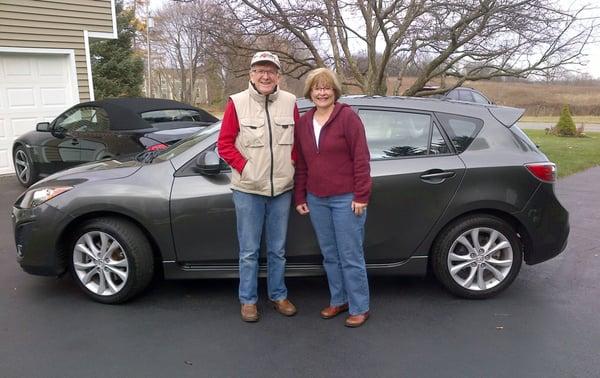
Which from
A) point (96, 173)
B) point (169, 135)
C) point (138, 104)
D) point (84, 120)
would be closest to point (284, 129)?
point (96, 173)

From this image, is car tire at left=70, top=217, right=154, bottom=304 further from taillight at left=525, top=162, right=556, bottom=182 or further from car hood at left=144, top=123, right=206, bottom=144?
car hood at left=144, top=123, right=206, bottom=144

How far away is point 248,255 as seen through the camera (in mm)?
3479

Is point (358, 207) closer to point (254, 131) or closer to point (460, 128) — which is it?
point (254, 131)

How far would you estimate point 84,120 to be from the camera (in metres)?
7.72

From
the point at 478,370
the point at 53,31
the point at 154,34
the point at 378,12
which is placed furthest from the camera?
the point at 154,34

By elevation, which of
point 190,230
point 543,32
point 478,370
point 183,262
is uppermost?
point 543,32

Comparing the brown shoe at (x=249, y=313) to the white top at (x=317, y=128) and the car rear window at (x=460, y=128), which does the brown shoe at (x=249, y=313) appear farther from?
the car rear window at (x=460, y=128)

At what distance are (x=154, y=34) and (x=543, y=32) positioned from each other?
42887 millimetres

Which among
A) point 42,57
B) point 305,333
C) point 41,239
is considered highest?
point 42,57

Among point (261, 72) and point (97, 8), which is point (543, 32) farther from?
point (97, 8)

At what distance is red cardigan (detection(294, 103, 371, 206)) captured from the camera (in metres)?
3.19

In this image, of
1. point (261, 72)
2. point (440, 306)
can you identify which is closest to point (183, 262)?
point (261, 72)

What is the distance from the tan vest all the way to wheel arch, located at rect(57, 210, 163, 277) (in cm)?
89

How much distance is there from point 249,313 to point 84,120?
5349mm
